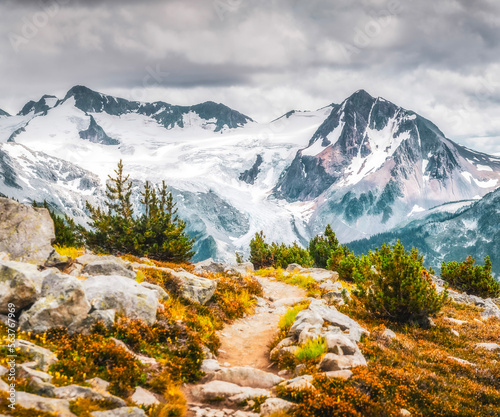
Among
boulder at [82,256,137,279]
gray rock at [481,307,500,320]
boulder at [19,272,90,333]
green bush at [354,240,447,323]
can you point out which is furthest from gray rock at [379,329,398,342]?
gray rock at [481,307,500,320]

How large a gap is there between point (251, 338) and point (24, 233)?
1057 cm

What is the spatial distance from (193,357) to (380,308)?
978cm

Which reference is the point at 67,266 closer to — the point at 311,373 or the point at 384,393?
the point at 311,373

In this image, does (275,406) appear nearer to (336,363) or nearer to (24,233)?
(336,363)

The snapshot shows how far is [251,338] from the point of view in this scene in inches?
524

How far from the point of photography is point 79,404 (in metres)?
6.06

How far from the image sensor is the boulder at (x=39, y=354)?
23.0 feet

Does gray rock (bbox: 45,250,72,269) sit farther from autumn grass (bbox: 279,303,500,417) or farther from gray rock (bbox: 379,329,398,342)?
gray rock (bbox: 379,329,398,342)

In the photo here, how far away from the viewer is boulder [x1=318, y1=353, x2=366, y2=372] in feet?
30.5

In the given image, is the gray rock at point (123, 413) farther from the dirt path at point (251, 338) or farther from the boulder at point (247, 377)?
the dirt path at point (251, 338)

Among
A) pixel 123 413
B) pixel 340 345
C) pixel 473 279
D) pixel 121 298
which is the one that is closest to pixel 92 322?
pixel 121 298

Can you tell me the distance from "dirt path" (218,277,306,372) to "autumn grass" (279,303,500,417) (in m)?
2.84

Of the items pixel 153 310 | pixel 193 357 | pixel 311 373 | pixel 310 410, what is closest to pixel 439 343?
pixel 311 373

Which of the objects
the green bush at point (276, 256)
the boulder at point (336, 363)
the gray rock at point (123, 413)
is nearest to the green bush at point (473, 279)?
the green bush at point (276, 256)
